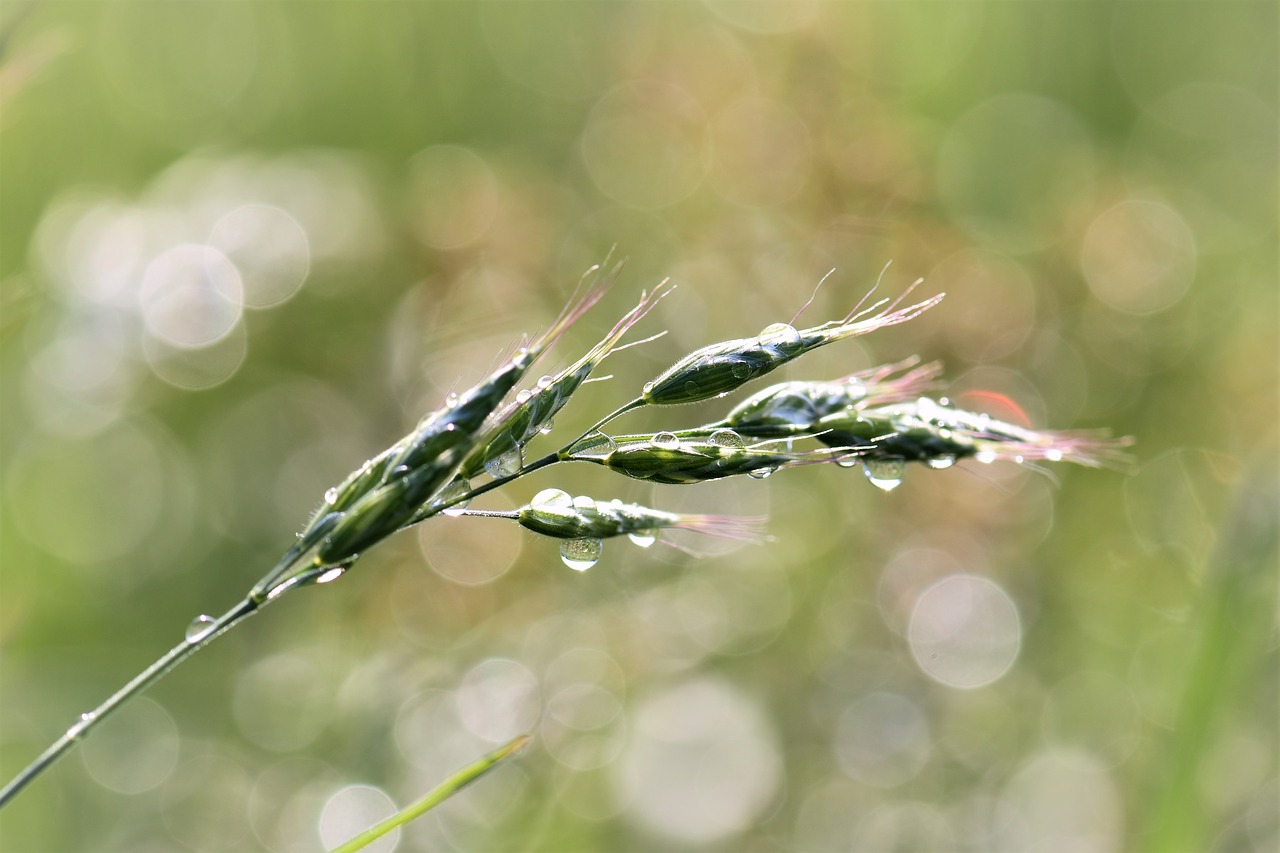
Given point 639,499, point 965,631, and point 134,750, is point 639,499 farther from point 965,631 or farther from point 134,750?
point 134,750

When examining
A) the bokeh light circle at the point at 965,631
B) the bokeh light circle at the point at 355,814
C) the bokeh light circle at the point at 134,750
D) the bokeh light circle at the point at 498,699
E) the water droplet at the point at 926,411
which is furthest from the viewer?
the bokeh light circle at the point at 965,631

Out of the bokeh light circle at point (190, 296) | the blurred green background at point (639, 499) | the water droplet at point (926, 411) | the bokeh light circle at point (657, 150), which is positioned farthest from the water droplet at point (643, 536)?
the bokeh light circle at point (657, 150)

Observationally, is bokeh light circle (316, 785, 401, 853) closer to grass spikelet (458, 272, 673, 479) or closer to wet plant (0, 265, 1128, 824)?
wet plant (0, 265, 1128, 824)

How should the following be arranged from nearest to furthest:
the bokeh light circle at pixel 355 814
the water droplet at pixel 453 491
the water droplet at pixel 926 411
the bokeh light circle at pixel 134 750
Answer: the water droplet at pixel 453 491 → the water droplet at pixel 926 411 → the bokeh light circle at pixel 355 814 → the bokeh light circle at pixel 134 750

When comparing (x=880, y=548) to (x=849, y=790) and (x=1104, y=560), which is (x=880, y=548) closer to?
(x=849, y=790)

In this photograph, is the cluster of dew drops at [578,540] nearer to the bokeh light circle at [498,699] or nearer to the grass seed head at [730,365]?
the grass seed head at [730,365]

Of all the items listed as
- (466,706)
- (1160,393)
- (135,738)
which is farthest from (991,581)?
(135,738)

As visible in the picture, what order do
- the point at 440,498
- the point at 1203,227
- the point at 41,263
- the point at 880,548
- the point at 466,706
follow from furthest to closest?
the point at 1203,227
the point at 41,263
the point at 880,548
the point at 466,706
the point at 440,498
